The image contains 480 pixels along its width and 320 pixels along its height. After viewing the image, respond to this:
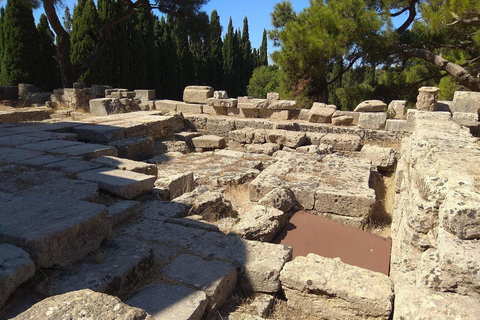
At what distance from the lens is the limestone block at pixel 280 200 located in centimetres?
419

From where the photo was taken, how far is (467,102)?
28.1 feet

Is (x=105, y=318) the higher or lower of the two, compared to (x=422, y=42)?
lower

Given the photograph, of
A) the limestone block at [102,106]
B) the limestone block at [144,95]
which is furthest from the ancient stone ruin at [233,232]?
the limestone block at [144,95]

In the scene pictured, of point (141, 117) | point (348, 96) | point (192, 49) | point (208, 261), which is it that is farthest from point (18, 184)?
point (192, 49)

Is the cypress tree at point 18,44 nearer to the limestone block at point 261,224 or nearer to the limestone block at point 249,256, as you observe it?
the limestone block at point 261,224

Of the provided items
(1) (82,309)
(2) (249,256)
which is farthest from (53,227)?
(2) (249,256)

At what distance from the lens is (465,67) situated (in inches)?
503

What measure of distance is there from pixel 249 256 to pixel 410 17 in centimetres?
1328

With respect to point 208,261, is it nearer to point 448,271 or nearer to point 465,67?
point 448,271

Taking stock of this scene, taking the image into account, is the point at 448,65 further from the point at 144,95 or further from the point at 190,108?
the point at 144,95

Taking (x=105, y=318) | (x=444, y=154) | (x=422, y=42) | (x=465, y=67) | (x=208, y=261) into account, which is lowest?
(x=208, y=261)

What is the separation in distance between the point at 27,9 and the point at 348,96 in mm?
13855

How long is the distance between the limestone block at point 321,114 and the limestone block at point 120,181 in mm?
5666

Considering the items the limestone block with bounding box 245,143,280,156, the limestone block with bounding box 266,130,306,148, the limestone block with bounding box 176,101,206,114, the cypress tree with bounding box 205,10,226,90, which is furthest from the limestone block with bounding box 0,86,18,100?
the cypress tree with bounding box 205,10,226,90
